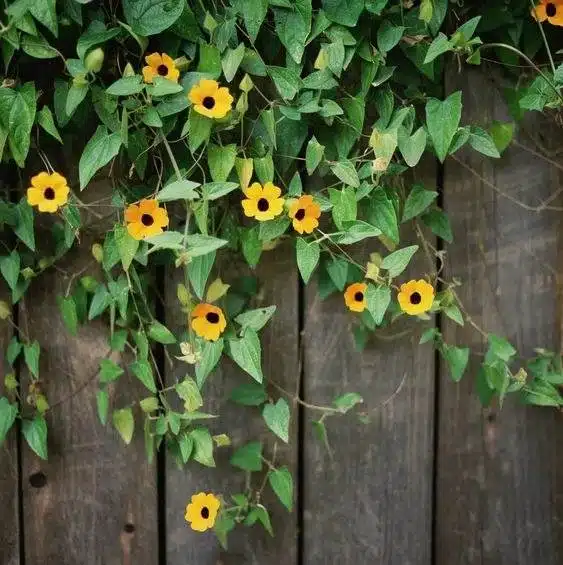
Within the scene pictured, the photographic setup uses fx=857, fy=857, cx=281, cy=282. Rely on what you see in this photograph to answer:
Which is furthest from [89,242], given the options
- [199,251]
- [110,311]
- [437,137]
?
[437,137]

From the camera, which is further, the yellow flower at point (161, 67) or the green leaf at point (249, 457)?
the green leaf at point (249, 457)

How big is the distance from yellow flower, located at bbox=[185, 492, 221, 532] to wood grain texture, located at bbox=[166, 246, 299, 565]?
9 cm

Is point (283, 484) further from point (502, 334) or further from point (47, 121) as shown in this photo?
point (47, 121)

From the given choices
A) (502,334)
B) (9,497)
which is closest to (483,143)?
(502,334)

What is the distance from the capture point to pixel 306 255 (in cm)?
111

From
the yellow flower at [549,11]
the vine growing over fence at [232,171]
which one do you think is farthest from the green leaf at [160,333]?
the yellow flower at [549,11]

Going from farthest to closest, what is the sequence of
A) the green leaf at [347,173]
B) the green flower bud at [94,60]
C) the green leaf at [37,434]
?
the green leaf at [37,434] < the green leaf at [347,173] < the green flower bud at [94,60]

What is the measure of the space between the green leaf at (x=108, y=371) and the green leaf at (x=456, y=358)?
46 cm

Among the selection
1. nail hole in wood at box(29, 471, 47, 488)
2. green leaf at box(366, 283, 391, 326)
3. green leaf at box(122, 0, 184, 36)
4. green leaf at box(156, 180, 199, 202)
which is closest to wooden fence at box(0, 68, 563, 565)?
nail hole in wood at box(29, 471, 47, 488)

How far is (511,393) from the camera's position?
1.28 m

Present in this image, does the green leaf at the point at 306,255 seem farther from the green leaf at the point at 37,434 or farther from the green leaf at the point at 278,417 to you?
the green leaf at the point at 37,434

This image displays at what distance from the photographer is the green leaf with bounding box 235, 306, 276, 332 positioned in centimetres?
114

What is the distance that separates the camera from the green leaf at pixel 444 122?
108 centimetres

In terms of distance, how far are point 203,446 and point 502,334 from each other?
465 millimetres
